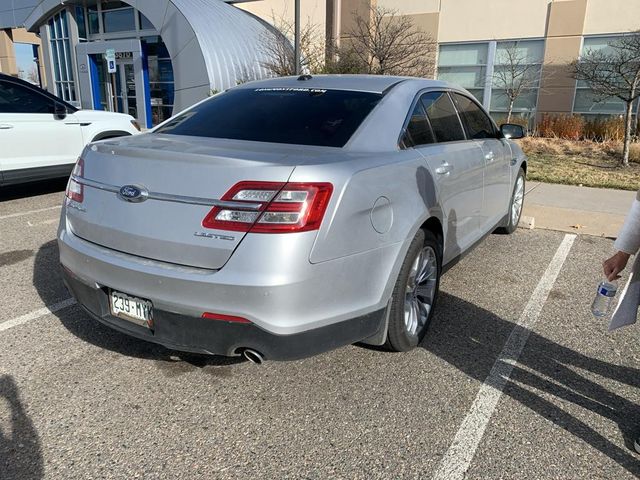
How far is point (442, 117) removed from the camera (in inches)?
153

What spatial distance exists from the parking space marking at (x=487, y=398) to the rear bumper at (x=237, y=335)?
0.67 m

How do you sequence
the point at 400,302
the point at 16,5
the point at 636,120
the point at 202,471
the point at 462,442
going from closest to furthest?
the point at 202,471, the point at 462,442, the point at 400,302, the point at 636,120, the point at 16,5

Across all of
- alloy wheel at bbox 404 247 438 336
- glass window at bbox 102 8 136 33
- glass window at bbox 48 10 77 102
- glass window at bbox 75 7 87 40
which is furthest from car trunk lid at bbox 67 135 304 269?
glass window at bbox 48 10 77 102

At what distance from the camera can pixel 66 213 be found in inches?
119

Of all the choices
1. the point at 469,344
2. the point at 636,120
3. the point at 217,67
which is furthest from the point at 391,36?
the point at 469,344

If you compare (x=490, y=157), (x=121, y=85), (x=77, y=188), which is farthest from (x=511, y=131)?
(x=121, y=85)

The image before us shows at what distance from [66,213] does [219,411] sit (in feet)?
4.70

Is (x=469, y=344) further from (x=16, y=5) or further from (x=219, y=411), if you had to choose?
(x=16, y=5)

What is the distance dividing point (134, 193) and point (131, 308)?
582mm

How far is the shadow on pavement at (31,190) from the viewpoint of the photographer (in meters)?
7.97

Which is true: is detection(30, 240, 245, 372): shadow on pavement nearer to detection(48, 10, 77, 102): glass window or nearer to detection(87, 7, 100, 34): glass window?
detection(87, 7, 100, 34): glass window

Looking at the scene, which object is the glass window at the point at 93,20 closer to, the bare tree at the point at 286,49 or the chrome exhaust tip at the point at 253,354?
the bare tree at the point at 286,49

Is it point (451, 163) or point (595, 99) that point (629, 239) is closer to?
point (451, 163)

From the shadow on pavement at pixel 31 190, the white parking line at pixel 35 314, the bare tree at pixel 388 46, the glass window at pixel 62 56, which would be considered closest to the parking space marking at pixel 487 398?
the white parking line at pixel 35 314
